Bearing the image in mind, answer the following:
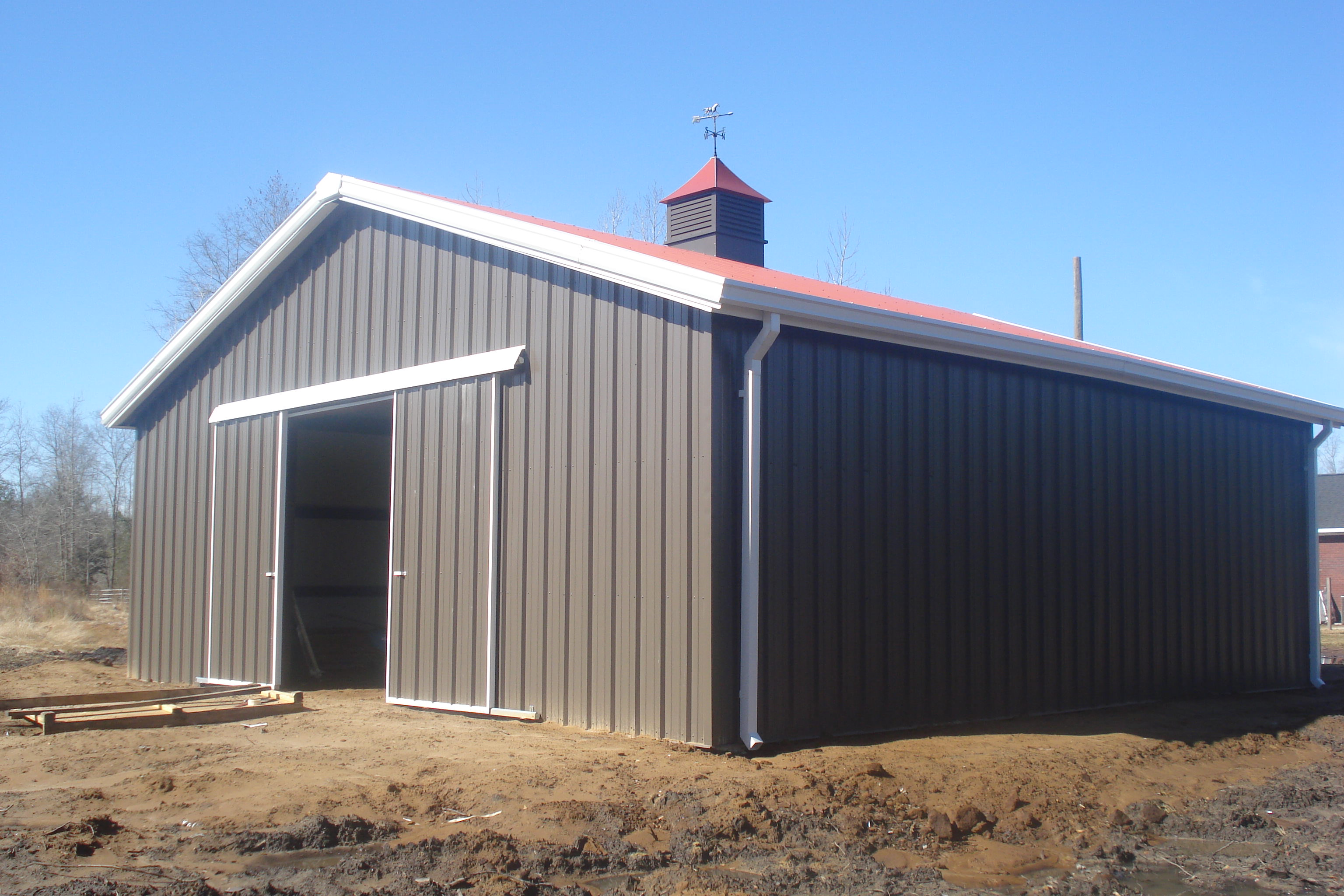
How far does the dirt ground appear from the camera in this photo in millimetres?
4340

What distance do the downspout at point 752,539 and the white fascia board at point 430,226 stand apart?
50 centimetres

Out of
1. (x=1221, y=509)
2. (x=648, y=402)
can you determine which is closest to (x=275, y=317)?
(x=648, y=402)

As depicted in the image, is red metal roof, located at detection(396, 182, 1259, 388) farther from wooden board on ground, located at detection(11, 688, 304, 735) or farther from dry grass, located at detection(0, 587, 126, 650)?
dry grass, located at detection(0, 587, 126, 650)

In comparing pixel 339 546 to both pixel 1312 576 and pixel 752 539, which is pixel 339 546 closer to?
pixel 752 539

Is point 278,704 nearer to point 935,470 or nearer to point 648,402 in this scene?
point 648,402

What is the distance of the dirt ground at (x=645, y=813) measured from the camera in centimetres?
434

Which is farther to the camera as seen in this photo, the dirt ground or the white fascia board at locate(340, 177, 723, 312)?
the white fascia board at locate(340, 177, 723, 312)

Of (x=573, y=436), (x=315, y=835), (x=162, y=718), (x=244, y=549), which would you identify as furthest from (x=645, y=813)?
(x=244, y=549)

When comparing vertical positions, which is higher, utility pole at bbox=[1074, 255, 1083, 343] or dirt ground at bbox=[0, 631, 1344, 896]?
utility pole at bbox=[1074, 255, 1083, 343]

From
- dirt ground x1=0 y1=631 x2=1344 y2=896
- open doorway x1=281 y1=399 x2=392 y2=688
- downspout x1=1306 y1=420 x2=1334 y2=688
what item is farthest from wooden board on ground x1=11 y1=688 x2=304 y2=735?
downspout x1=1306 y1=420 x2=1334 y2=688

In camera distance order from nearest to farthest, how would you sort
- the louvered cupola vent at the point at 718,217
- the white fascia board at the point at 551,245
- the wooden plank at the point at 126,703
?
the white fascia board at the point at 551,245, the wooden plank at the point at 126,703, the louvered cupola vent at the point at 718,217

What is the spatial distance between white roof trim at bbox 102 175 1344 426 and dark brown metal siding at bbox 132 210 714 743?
18 cm

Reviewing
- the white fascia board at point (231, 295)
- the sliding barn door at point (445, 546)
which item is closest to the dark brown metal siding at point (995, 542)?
the sliding barn door at point (445, 546)

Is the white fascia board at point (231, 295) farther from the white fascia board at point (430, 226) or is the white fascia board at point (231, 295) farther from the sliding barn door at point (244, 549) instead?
the sliding barn door at point (244, 549)
